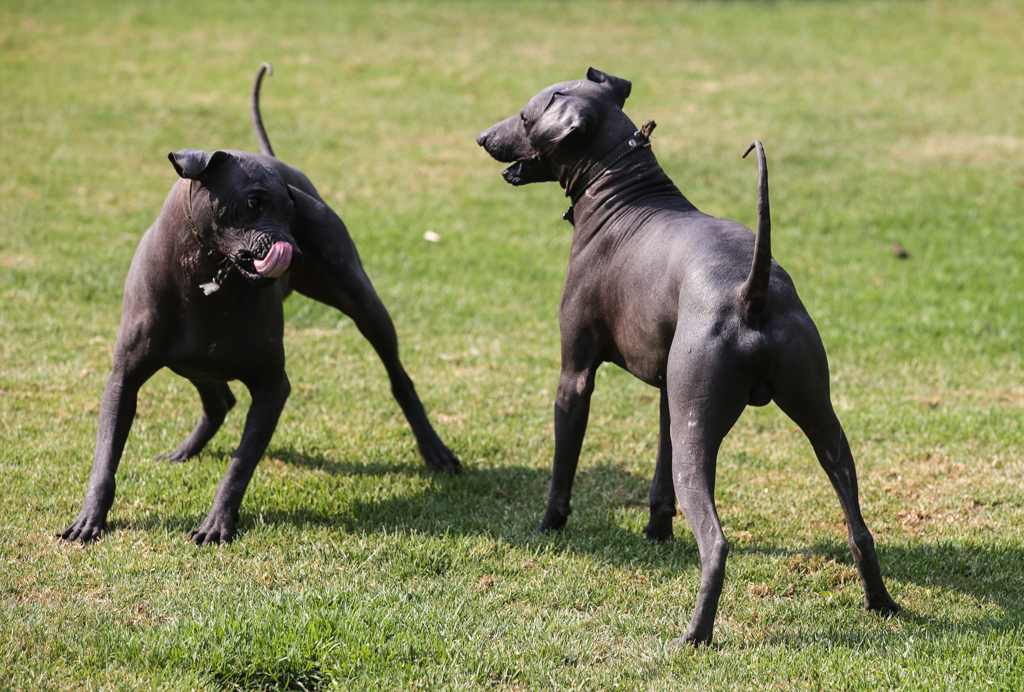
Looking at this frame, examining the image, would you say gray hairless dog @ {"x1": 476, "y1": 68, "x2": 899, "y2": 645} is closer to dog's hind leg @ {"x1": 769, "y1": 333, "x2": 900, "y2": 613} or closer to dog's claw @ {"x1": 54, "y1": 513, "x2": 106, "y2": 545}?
dog's hind leg @ {"x1": 769, "y1": 333, "x2": 900, "y2": 613}

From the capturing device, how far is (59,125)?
14.9 meters

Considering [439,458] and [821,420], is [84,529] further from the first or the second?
[821,420]

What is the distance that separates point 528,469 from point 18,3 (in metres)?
19.5

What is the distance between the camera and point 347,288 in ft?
19.7

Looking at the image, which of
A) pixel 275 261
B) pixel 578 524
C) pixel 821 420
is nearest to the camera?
pixel 821 420

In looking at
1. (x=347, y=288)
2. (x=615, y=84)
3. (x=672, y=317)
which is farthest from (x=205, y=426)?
(x=672, y=317)

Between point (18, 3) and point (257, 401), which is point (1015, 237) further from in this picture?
point (18, 3)

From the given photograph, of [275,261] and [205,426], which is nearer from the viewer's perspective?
[275,261]

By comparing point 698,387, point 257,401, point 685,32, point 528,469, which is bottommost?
point 528,469

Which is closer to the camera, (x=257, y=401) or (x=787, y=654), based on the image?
(x=787, y=654)

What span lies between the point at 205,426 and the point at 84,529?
1.41m

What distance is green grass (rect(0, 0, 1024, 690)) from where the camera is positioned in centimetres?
412

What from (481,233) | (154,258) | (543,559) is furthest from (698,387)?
(481,233)

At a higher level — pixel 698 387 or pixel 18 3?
pixel 18 3
